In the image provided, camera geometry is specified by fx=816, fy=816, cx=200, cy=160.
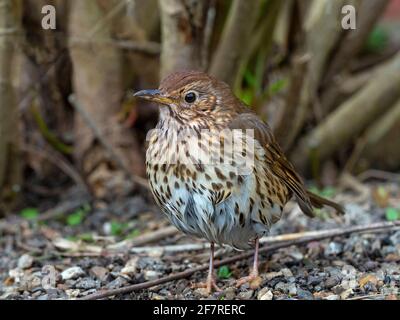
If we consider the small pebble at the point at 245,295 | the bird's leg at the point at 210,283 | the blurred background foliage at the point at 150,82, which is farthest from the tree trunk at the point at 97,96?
the small pebble at the point at 245,295

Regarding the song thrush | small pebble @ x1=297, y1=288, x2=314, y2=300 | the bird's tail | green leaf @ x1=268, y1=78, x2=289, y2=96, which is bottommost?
small pebble @ x1=297, y1=288, x2=314, y2=300

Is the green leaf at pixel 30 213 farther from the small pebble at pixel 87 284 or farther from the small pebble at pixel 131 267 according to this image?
the small pebble at pixel 87 284

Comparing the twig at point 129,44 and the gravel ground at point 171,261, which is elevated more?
the twig at point 129,44

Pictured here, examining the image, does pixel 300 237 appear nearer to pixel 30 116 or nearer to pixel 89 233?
pixel 89 233

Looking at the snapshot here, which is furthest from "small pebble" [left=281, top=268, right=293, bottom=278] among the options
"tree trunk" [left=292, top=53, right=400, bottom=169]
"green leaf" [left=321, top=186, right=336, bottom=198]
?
"tree trunk" [left=292, top=53, right=400, bottom=169]

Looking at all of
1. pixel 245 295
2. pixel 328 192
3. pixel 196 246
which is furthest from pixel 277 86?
pixel 245 295

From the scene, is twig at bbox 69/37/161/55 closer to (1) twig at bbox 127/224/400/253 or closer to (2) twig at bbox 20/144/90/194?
(2) twig at bbox 20/144/90/194

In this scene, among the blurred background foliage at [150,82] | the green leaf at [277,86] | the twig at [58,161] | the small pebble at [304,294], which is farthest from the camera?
the twig at [58,161]
